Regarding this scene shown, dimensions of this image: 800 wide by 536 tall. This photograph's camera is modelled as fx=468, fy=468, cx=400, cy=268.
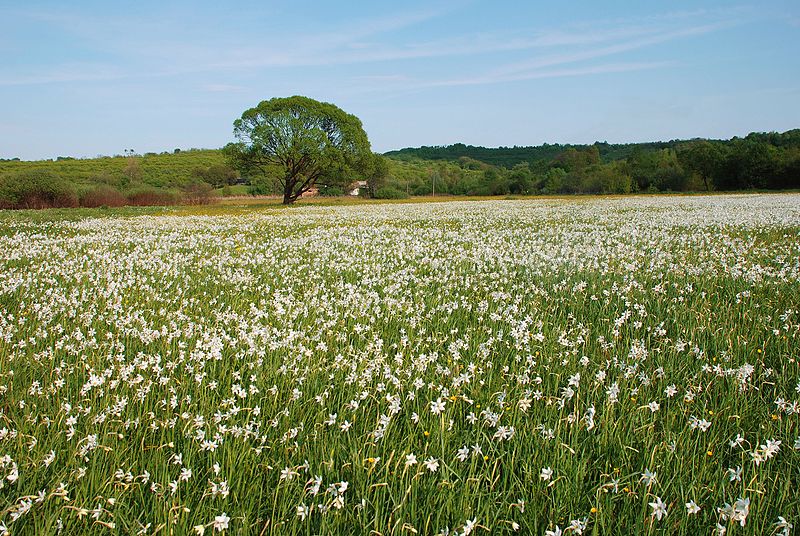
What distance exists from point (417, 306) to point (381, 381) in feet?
7.61

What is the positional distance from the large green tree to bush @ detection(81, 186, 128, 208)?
41.4 ft

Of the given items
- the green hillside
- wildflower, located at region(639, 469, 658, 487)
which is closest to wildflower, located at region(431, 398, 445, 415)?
wildflower, located at region(639, 469, 658, 487)

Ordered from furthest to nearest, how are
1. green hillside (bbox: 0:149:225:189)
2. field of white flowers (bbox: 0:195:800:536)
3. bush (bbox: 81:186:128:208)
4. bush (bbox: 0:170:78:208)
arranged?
green hillside (bbox: 0:149:225:189) → bush (bbox: 81:186:128:208) → bush (bbox: 0:170:78:208) → field of white flowers (bbox: 0:195:800:536)

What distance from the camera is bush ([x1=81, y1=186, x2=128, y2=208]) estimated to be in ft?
136

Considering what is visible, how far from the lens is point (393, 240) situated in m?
13.7

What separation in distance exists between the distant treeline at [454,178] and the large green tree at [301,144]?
3.60 metres

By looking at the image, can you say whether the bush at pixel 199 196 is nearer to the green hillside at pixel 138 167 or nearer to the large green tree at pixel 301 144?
the large green tree at pixel 301 144

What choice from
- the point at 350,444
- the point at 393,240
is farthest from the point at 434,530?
the point at 393,240

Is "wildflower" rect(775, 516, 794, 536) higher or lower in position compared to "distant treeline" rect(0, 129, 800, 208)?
lower

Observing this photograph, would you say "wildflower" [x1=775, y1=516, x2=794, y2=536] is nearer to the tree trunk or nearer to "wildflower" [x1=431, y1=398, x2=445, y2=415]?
"wildflower" [x1=431, y1=398, x2=445, y2=415]

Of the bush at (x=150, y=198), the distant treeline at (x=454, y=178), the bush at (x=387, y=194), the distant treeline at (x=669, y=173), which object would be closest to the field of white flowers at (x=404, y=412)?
the distant treeline at (x=454, y=178)

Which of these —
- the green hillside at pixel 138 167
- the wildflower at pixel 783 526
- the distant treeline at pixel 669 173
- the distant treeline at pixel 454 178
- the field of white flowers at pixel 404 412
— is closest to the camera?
the wildflower at pixel 783 526

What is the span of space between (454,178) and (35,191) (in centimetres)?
10865

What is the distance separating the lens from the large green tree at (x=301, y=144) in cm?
5219
